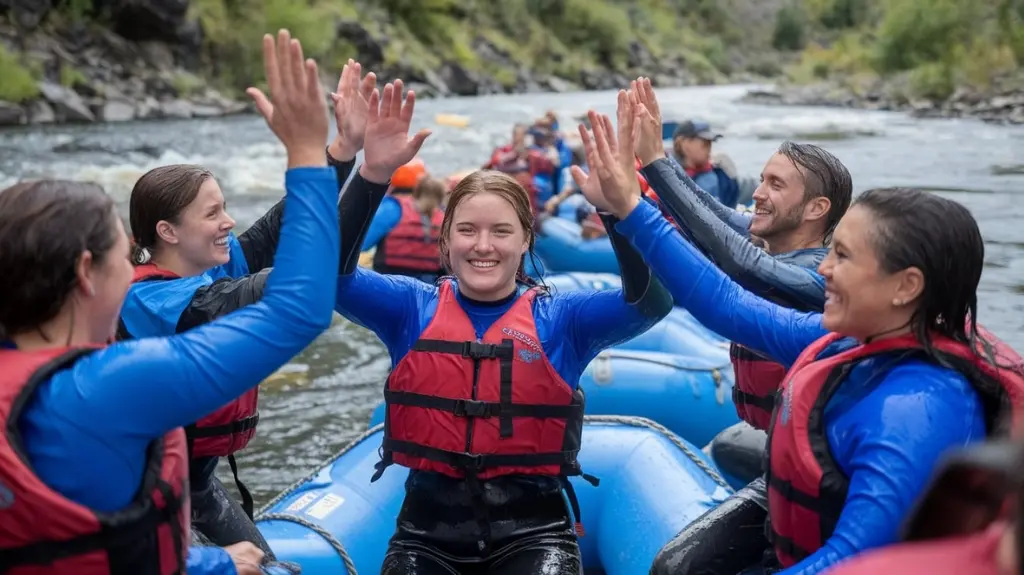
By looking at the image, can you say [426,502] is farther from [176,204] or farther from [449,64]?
[449,64]

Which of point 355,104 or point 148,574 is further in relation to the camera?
point 355,104

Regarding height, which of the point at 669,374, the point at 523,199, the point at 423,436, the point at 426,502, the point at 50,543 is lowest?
the point at 669,374

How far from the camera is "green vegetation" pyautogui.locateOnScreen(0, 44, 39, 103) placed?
66.4 feet

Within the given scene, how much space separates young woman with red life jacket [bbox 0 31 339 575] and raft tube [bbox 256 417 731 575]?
127cm

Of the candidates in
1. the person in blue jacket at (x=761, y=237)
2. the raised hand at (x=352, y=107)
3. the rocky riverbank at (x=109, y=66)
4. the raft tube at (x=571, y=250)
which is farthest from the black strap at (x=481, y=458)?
the rocky riverbank at (x=109, y=66)

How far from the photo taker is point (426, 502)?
7.65 feet

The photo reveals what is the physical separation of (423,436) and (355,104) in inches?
31.5

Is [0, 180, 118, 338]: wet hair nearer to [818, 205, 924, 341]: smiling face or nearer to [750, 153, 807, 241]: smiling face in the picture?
[818, 205, 924, 341]: smiling face

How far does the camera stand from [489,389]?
2.32 meters

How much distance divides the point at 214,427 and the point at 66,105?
21.0 metres

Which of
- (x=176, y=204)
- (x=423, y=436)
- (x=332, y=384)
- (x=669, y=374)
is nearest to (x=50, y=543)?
(x=423, y=436)

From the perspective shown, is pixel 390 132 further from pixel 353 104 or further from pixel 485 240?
pixel 485 240

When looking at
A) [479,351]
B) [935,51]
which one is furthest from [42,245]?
[935,51]

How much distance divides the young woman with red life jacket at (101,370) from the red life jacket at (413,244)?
14.6 feet
